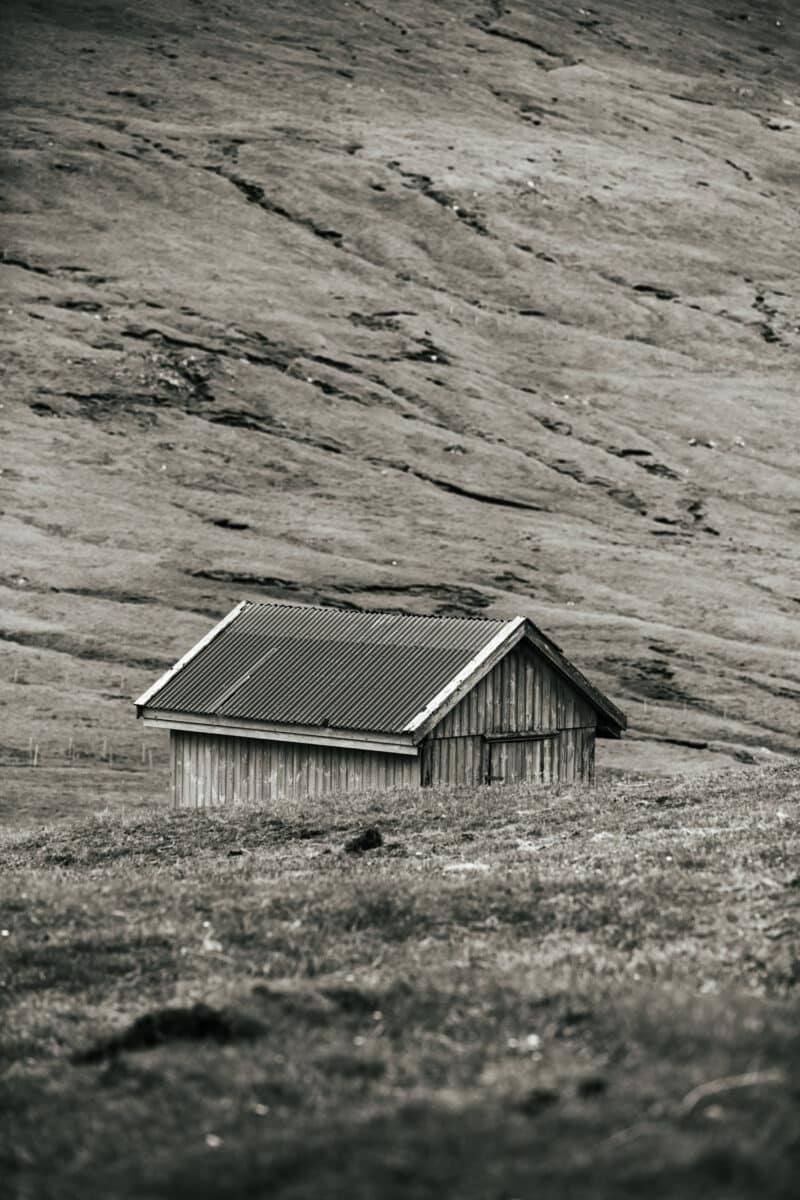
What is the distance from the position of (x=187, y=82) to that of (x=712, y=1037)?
20188 cm

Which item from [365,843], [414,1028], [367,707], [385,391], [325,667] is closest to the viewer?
[414,1028]

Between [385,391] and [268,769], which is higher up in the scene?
[268,769]

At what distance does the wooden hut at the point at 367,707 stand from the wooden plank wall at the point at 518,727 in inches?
1.6

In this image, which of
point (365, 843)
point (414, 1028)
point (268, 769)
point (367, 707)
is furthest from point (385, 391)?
point (414, 1028)

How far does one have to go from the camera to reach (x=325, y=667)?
141 feet

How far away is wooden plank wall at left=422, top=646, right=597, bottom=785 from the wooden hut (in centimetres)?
4

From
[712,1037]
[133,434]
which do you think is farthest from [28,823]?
[133,434]

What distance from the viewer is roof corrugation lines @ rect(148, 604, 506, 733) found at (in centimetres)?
4081

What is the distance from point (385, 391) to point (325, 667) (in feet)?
307

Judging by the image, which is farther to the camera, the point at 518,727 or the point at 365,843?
the point at 518,727

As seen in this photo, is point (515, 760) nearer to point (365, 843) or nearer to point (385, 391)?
point (365, 843)

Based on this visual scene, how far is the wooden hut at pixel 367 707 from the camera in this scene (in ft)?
133

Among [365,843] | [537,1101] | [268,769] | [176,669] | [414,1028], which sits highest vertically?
[537,1101]

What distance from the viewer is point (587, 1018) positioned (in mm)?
10812
